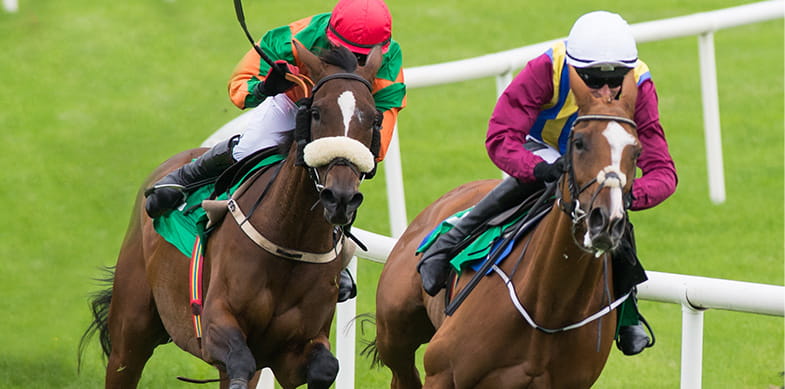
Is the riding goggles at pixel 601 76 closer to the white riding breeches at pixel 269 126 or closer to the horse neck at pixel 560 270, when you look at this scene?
the horse neck at pixel 560 270

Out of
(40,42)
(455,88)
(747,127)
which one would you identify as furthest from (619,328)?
(40,42)

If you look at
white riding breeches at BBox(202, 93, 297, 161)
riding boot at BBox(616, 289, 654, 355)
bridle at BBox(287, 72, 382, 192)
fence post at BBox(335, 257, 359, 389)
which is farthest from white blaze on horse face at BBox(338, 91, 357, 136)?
fence post at BBox(335, 257, 359, 389)

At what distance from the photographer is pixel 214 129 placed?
11.0 m

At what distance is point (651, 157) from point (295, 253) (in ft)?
4.54

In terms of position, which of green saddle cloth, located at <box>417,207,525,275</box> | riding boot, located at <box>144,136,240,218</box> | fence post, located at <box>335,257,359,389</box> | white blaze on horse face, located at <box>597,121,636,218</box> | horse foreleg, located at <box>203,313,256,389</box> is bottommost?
fence post, located at <box>335,257,359,389</box>

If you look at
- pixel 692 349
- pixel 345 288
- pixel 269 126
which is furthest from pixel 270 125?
pixel 692 349

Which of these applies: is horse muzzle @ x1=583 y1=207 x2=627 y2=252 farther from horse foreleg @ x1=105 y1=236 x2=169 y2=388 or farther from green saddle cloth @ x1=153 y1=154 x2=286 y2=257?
horse foreleg @ x1=105 y1=236 x2=169 y2=388

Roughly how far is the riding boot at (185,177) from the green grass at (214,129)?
57.9 inches

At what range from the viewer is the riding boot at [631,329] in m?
4.43

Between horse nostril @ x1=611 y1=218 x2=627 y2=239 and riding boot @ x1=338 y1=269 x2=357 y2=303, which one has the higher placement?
horse nostril @ x1=611 y1=218 x2=627 y2=239

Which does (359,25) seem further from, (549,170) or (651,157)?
(651,157)

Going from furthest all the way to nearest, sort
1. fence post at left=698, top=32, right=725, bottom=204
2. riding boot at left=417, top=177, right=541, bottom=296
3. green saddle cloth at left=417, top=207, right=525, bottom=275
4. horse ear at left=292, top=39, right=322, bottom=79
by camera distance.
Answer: fence post at left=698, top=32, right=725, bottom=204
riding boot at left=417, top=177, right=541, bottom=296
green saddle cloth at left=417, top=207, right=525, bottom=275
horse ear at left=292, top=39, right=322, bottom=79

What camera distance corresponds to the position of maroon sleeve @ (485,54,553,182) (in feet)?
14.1

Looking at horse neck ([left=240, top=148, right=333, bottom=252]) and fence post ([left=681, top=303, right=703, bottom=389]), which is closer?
fence post ([left=681, top=303, right=703, bottom=389])
